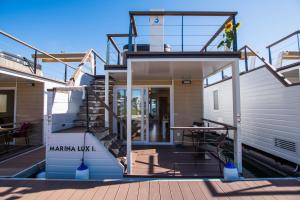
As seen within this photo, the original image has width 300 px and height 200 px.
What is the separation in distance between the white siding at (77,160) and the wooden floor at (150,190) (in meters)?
0.33

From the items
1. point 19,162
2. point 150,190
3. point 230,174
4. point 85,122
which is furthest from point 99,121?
point 230,174

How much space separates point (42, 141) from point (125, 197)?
5269mm

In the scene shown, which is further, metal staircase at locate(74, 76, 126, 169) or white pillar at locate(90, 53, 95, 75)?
white pillar at locate(90, 53, 95, 75)

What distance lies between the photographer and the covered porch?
3.71 meters

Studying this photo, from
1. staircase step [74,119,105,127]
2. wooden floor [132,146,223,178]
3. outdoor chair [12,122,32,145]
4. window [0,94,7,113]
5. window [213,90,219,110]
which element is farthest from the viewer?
window [213,90,219,110]

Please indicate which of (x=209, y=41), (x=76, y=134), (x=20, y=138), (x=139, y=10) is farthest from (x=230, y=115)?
(x=20, y=138)

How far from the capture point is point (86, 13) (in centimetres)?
812

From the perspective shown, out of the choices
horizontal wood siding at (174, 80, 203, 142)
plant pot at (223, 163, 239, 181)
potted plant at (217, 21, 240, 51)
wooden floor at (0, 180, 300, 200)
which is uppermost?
potted plant at (217, 21, 240, 51)

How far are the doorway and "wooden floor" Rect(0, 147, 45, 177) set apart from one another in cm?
246

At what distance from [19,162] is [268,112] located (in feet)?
21.8

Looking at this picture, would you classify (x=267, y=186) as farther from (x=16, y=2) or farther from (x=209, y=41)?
(x=16, y=2)

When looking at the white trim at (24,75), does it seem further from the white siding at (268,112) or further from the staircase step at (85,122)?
the white siding at (268,112)

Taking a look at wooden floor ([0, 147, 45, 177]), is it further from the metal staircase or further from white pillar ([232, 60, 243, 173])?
white pillar ([232, 60, 243, 173])

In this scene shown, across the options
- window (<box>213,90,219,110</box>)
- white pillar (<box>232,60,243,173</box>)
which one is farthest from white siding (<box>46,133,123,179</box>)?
window (<box>213,90,219,110</box>)
